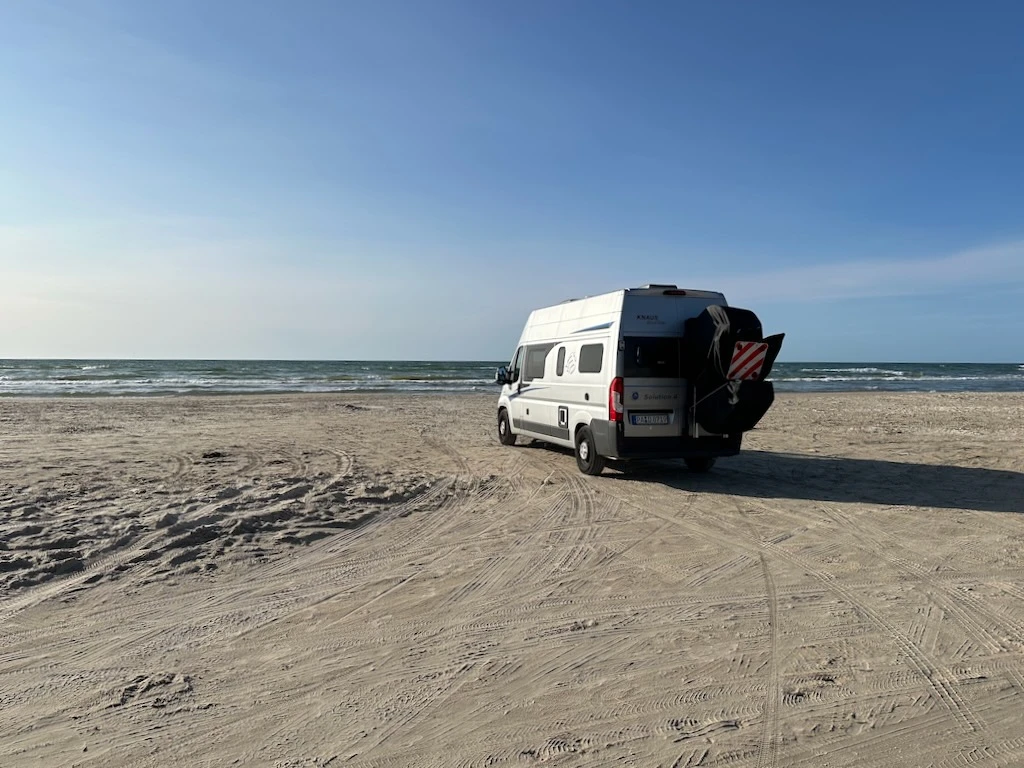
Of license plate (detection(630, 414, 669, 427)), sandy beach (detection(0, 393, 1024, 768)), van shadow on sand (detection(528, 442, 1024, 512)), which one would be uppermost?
license plate (detection(630, 414, 669, 427))

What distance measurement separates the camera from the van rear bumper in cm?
930

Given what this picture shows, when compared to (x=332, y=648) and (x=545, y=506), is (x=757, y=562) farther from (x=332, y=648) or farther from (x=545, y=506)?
(x=332, y=648)

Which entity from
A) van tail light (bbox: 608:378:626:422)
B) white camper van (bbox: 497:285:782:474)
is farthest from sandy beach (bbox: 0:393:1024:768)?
van tail light (bbox: 608:378:626:422)

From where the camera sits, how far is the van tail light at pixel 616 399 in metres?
9.27

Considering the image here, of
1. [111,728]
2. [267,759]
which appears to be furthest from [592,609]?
[111,728]

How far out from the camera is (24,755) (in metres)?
3.08

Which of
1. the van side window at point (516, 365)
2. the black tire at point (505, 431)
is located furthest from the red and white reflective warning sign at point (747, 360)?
the black tire at point (505, 431)

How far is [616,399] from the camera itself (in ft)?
30.4

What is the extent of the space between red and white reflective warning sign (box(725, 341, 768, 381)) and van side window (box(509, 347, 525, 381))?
4664 mm

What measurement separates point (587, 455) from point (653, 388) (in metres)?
1.49

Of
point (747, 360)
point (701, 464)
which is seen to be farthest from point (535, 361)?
point (747, 360)

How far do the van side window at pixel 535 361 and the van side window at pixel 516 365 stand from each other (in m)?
0.32

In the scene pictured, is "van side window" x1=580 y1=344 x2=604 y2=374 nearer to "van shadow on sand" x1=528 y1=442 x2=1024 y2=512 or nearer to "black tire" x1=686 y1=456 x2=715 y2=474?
"van shadow on sand" x1=528 y1=442 x2=1024 y2=512

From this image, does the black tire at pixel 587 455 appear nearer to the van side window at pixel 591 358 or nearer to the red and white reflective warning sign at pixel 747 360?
the van side window at pixel 591 358
